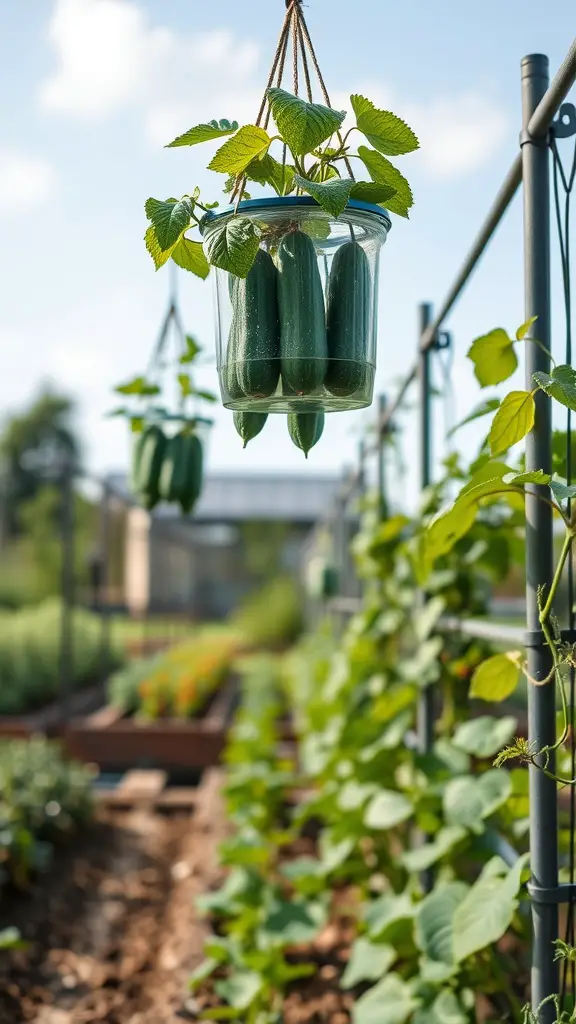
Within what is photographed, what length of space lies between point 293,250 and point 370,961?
1.79 meters

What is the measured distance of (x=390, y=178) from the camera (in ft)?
4.05

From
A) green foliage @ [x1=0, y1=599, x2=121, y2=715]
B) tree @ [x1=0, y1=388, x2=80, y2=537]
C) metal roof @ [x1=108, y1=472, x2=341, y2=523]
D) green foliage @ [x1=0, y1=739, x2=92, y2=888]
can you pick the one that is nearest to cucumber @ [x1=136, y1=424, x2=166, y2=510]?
green foliage @ [x1=0, y1=739, x2=92, y2=888]

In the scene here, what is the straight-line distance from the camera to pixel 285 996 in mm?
3037

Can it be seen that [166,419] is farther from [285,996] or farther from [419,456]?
[285,996]

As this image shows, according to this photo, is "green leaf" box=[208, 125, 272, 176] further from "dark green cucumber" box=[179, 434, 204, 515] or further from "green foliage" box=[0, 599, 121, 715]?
"green foliage" box=[0, 599, 121, 715]

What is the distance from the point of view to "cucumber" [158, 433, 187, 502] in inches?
97.5

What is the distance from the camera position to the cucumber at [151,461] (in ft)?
8.23

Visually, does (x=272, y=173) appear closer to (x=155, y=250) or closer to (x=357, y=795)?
(x=155, y=250)

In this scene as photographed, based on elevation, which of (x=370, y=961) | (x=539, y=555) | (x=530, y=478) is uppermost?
(x=530, y=478)

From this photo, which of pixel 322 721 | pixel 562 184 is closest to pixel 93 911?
pixel 322 721

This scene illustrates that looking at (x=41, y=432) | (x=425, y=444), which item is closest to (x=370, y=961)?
(x=425, y=444)

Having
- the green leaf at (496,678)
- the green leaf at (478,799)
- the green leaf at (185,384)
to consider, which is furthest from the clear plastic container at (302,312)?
the green leaf at (185,384)

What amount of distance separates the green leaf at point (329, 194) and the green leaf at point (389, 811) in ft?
5.68

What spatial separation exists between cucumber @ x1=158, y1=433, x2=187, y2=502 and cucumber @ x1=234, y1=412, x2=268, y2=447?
1166mm
